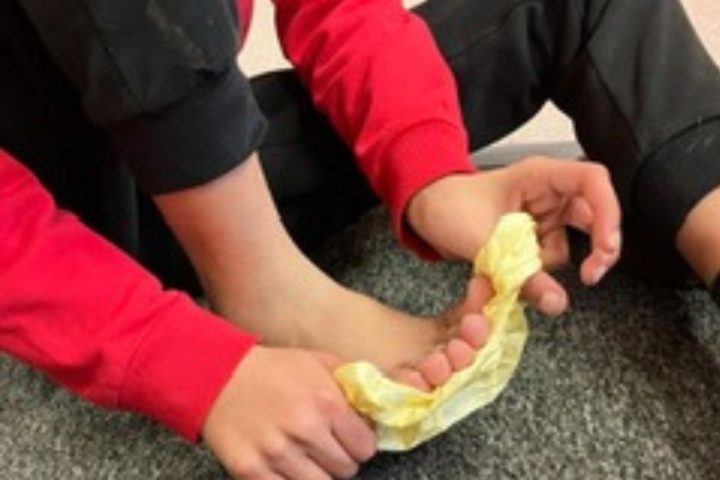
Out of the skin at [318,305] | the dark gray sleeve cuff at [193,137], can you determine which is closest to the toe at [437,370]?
the skin at [318,305]

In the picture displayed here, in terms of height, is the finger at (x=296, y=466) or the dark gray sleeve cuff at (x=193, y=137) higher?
the dark gray sleeve cuff at (x=193, y=137)

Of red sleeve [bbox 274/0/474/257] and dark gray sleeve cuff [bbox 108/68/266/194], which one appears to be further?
red sleeve [bbox 274/0/474/257]

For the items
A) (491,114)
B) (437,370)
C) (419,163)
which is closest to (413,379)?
(437,370)

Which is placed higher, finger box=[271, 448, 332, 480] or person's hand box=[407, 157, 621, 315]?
person's hand box=[407, 157, 621, 315]

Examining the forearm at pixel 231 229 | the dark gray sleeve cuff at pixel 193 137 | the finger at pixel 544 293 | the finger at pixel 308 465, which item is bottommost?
the finger at pixel 308 465

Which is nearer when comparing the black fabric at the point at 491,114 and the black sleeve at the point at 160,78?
the black sleeve at the point at 160,78

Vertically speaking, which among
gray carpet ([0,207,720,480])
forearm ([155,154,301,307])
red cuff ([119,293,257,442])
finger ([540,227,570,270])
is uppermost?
forearm ([155,154,301,307])

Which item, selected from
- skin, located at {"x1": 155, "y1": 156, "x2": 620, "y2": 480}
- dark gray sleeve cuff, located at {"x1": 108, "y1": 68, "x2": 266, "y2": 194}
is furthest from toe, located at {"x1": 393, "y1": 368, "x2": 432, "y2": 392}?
dark gray sleeve cuff, located at {"x1": 108, "y1": 68, "x2": 266, "y2": 194}

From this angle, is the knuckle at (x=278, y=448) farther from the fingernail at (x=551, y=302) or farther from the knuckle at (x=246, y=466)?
the fingernail at (x=551, y=302)

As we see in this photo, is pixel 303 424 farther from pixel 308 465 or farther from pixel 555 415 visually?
pixel 555 415

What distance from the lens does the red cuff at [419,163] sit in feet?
1.86

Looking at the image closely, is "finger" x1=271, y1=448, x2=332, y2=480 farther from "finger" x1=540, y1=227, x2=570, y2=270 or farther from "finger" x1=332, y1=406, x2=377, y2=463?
"finger" x1=540, y1=227, x2=570, y2=270

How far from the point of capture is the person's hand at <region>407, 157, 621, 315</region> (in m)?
0.48

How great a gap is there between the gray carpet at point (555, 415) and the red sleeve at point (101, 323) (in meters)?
0.09
